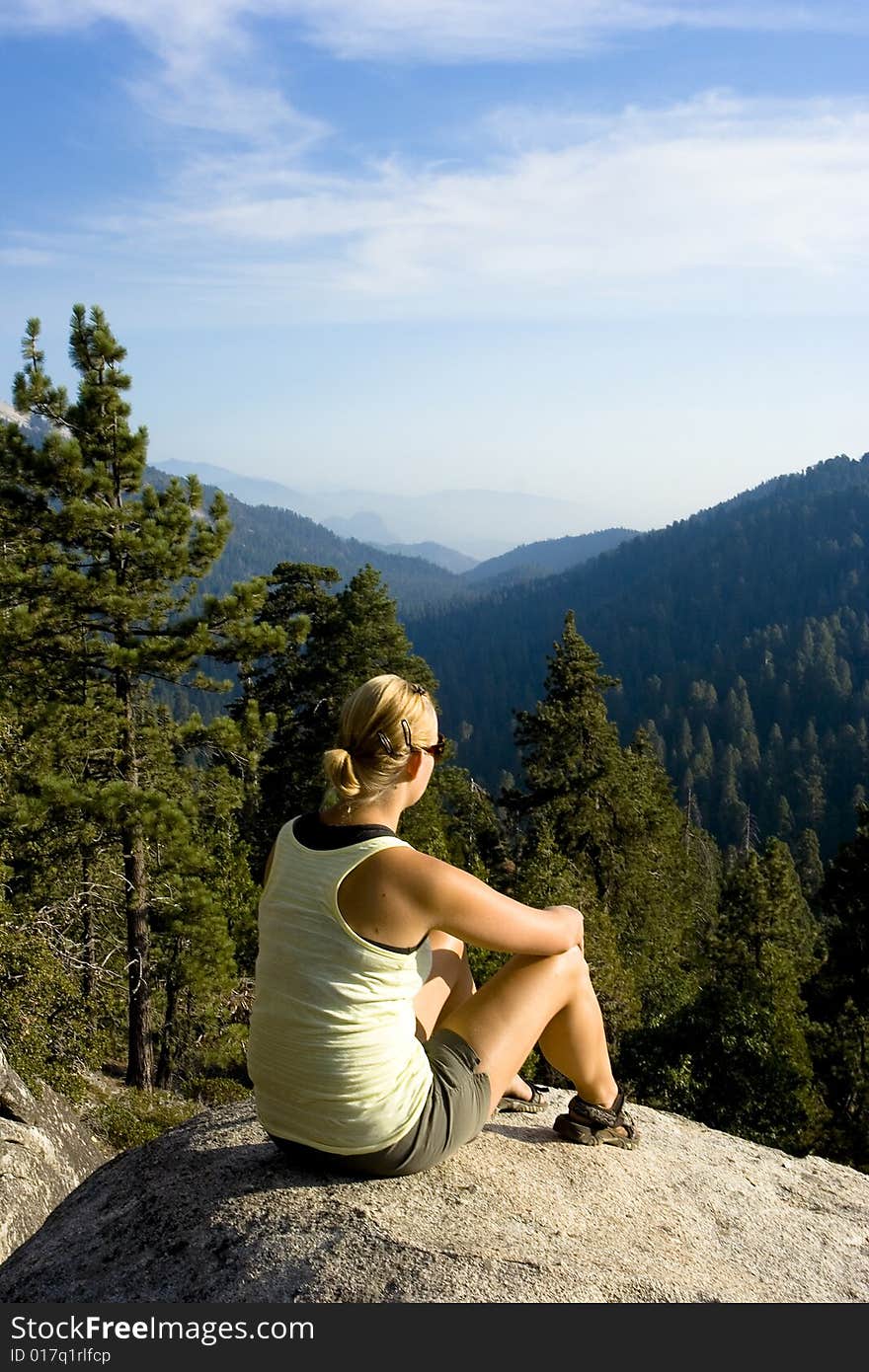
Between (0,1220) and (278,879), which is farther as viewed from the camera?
(0,1220)

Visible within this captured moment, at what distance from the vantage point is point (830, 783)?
14962 cm

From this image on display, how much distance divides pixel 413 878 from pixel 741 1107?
21.0 meters

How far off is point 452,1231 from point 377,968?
4.14 feet

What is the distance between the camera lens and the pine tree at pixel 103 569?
1439 centimetres

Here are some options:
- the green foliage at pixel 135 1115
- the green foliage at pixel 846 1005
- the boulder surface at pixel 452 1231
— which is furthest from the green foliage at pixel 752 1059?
the boulder surface at pixel 452 1231

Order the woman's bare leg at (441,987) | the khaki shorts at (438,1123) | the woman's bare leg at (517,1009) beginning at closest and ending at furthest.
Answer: the khaki shorts at (438,1123)
the woman's bare leg at (517,1009)
the woman's bare leg at (441,987)

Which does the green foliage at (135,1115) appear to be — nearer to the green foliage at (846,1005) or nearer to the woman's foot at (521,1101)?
the woman's foot at (521,1101)

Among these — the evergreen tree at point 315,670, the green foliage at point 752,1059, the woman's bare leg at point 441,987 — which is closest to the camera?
the woman's bare leg at point 441,987

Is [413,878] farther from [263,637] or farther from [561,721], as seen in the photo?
[561,721]

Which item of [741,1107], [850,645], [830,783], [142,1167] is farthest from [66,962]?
[850,645]

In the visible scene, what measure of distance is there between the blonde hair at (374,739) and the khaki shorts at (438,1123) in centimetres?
131

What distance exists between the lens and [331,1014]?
4000mm

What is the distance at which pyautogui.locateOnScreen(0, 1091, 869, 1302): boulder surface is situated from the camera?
13.4 ft

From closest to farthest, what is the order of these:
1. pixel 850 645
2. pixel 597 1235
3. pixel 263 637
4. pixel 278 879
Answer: pixel 278 879
pixel 597 1235
pixel 263 637
pixel 850 645
